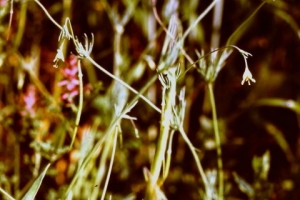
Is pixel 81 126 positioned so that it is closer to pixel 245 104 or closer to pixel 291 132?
pixel 245 104

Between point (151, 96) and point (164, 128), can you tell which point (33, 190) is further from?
point (151, 96)

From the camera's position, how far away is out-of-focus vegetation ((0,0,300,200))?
3.18 feet

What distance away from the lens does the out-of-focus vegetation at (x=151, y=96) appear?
3.18ft

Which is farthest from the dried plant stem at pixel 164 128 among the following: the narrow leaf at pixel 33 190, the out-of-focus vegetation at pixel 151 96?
the out-of-focus vegetation at pixel 151 96

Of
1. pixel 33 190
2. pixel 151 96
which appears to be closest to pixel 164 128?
pixel 33 190

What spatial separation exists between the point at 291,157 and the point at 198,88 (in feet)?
0.87

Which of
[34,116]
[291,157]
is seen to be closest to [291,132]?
[291,157]

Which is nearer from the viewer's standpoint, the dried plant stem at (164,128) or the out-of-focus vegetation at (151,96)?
the dried plant stem at (164,128)

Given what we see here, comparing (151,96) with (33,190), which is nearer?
(33,190)

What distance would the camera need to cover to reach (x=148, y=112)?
3.71ft

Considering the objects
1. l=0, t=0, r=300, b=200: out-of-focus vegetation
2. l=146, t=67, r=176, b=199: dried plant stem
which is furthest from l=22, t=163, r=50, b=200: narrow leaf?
l=0, t=0, r=300, b=200: out-of-focus vegetation

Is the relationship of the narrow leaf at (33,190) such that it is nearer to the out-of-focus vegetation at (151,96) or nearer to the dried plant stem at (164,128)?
the dried plant stem at (164,128)

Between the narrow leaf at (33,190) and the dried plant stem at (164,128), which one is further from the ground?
the dried plant stem at (164,128)

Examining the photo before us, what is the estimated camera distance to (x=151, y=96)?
1.17 meters
